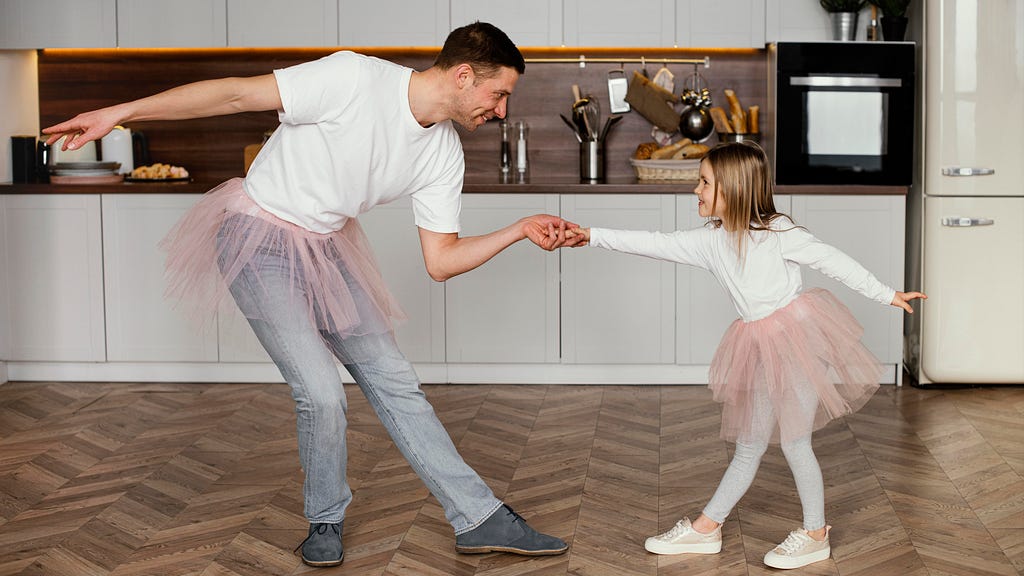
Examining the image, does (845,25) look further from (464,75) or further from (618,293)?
(464,75)

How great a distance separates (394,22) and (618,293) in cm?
152

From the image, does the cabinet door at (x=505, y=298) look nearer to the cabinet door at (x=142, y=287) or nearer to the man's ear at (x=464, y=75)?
the cabinet door at (x=142, y=287)

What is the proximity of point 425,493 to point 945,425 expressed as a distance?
2.00m

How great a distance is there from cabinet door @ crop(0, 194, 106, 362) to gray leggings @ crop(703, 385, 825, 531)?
3.14 metres

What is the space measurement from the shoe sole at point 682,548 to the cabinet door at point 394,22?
2.80 m

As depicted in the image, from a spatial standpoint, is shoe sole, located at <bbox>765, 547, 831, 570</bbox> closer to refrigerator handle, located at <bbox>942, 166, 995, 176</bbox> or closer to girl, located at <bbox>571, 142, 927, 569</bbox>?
girl, located at <bbox>571, 142, 927, 569</bbox>

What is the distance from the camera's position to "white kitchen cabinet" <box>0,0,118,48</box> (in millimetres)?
5203

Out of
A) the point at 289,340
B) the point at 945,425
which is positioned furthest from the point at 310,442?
the point at 945,425

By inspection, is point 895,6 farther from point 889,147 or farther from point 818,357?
point 818,357

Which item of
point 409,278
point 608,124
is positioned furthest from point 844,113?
point 409,278

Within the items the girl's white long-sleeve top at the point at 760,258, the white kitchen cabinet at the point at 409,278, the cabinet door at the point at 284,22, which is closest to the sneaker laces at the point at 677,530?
the girl's white long-sleeve top at the point at 760,258

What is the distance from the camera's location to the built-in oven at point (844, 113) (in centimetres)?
492

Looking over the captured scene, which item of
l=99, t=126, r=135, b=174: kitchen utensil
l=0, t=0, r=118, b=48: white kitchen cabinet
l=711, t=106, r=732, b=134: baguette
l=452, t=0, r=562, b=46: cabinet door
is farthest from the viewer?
l=99, t=126, r=135, b=174: kitchen utensil

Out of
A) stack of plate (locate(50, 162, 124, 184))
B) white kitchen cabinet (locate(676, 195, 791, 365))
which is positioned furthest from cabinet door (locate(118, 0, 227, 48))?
white kitchen cabinet (locate(676, 195, 791, 365))
